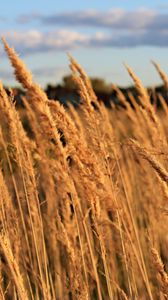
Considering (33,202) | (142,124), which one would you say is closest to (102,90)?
(142,124)

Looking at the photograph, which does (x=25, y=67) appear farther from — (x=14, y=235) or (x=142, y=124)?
(x=142, y=124)

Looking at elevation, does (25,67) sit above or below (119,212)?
above

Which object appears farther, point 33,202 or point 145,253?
point 145,253

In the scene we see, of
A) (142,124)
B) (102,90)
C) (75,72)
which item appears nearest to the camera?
(75,72)

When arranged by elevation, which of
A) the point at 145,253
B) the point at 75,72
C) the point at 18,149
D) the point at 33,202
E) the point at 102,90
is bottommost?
the point at 145,253

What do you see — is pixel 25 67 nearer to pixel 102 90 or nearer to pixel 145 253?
pixel 145 253

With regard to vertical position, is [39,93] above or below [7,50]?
below

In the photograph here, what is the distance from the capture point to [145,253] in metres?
5.62

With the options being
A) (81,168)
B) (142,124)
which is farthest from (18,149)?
(142,124)

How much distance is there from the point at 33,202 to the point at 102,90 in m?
31.0

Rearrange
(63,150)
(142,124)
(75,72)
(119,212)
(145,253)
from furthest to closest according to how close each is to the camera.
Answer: (142,124) < (145,253) < (75,72) < (119,212) < (63,150)

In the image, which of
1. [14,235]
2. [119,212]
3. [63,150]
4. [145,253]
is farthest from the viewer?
[145,253]

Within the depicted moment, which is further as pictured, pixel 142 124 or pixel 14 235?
pixel 142 124

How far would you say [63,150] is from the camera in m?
2.80
